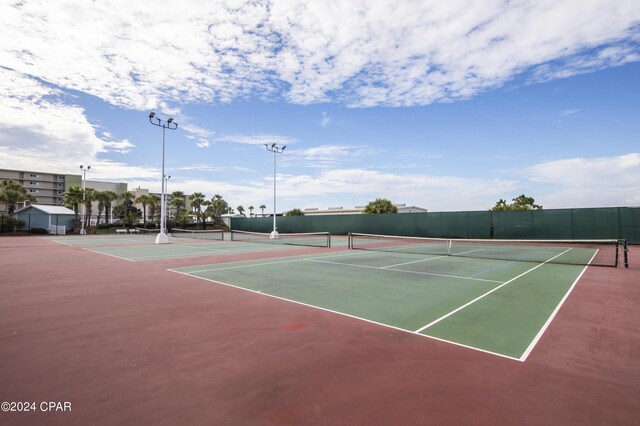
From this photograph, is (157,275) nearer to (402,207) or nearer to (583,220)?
(583,220)

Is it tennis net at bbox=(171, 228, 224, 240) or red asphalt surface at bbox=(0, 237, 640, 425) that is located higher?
red asphalt surface at bbox=(0, 237, 640, 425)

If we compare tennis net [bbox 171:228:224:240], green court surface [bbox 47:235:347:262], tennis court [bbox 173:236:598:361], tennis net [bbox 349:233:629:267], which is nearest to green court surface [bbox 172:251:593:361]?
tennis court [bbox 173:236:598:361]

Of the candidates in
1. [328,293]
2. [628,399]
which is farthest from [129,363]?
[628,399]

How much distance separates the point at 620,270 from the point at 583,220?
1836 cm

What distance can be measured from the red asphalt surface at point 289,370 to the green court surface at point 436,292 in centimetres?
41

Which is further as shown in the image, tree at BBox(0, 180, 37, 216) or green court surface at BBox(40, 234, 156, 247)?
tree at BBox(0, 180, 37, 216)

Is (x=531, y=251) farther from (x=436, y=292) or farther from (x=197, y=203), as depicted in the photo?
(x=197, y=203)

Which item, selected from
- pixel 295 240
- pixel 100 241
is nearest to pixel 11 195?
pixel 100 241

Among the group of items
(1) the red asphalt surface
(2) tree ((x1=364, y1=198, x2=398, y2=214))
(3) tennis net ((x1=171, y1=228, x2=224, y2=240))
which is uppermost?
(2) tree ((x1=364, y1=198, x2=398, y2=214))

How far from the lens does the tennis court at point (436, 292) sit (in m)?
5.39

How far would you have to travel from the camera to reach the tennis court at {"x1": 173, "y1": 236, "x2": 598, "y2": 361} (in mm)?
5391

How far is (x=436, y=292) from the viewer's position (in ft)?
26.6

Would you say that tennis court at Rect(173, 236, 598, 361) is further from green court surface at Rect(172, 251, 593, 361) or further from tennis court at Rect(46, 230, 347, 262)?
tennis court at Rect(46, 230, 347, 262)

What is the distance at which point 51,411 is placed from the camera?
10.3 feet
